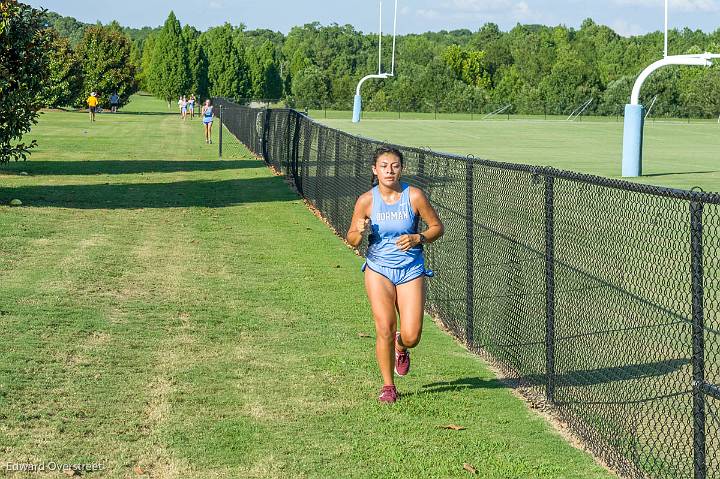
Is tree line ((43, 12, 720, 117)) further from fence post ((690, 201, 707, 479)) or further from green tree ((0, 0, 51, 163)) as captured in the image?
fence post ((690, 201, 707, 479))

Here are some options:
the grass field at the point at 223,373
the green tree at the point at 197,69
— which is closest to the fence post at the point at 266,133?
the grass field at the point at 223,373

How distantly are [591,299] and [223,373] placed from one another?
2740 millimetres

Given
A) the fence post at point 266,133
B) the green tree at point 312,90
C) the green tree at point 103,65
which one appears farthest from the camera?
the green tree at point 312,90

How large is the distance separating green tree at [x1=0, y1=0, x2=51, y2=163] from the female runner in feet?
45.6

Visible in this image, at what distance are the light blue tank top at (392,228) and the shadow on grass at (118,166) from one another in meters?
21.5

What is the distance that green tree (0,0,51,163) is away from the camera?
2019cm

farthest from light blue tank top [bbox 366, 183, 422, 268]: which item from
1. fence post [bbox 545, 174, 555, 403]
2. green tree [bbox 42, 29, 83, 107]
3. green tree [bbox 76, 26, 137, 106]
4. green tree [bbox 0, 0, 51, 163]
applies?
green tree [bbox 76, 26, 137, 106]

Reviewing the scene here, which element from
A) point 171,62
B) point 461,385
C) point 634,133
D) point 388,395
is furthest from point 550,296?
point 171,62

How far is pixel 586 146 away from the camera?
164 feet

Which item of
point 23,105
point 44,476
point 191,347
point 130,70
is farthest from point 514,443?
point 130,70

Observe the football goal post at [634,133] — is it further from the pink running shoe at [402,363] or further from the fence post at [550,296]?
the pink running shoe at [402,363]

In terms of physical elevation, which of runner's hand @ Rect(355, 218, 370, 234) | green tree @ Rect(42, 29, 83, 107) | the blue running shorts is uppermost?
green tree @ Rect(42, 29, 83, 107)

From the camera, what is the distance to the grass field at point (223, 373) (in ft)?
21.8

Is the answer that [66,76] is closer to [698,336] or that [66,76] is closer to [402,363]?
[402,363]
